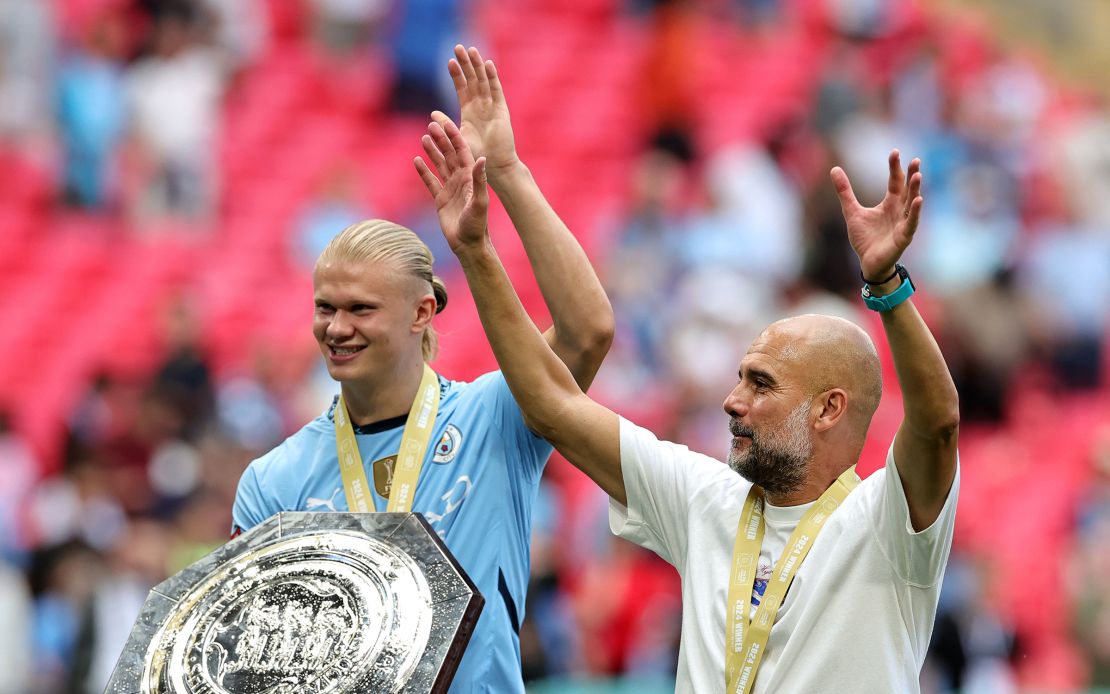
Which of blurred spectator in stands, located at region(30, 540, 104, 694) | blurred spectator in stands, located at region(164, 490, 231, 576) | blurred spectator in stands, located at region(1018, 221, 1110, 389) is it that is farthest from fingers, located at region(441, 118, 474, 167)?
blurred spectator in stands, located at region(1018, 221, 1110, 389)

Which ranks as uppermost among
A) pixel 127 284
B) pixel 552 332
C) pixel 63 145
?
pixel 63 145

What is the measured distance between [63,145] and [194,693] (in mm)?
10801

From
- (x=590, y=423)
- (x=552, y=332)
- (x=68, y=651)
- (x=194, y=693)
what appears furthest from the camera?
(x=68, y=651)

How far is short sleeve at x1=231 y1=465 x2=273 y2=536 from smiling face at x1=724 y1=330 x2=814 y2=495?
1.26 meters

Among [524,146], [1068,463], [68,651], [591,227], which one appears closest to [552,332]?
[68,651]

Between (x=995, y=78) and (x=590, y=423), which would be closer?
(x=590, y=423)

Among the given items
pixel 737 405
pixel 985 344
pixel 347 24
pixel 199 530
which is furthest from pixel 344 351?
pixel 347 24

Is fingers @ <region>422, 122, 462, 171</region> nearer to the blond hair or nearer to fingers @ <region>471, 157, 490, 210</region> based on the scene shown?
fingers @ <region>471, 157, 490, 210</region>

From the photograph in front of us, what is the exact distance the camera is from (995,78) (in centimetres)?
1461

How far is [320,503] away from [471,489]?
15.4 inches

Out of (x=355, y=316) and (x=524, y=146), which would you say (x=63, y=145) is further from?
(x=355, y=316)

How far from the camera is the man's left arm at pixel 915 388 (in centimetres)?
374

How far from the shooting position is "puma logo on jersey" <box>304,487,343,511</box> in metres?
4.52

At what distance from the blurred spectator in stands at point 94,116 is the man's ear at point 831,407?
1063 centimetres
